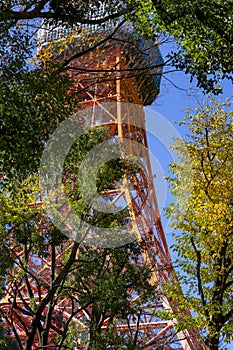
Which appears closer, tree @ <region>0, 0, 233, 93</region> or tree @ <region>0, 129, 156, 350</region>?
tree @ <region>0, 0, 233, 93</region>

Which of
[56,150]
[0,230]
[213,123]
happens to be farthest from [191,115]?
[0,230]

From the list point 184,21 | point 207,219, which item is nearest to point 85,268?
point 207,219

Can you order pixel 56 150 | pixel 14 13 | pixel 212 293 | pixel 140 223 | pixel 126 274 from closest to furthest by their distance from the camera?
pixel 14 13 → pixel 56 150 → pixel 212 293 → pixel 126 274 → pixel 140 223

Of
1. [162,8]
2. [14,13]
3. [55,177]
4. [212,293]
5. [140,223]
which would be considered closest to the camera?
[162,8]

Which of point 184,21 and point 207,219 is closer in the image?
point 184,21

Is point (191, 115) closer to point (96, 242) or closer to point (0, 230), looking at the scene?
point (96, 242)

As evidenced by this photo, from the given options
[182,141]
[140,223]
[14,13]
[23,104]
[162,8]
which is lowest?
[23,104]

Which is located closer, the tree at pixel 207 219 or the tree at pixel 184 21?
the tree at pixel 184 21

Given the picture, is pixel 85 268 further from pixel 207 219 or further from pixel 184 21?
pixel 184 21

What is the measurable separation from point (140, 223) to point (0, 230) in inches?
469

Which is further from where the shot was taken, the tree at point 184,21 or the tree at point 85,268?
the tree at point 85,268

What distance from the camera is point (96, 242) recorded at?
1008 centimetres

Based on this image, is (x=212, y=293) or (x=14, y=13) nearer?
(x=14, y=13)

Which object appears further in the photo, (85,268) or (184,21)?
(85,268)
